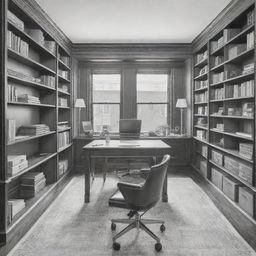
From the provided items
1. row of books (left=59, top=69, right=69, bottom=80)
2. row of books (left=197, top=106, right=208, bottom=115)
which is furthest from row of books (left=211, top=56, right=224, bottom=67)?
row of books (left=59, top=69, right=69, bottom=80)

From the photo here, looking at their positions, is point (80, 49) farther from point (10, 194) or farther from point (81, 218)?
point (81, 218)

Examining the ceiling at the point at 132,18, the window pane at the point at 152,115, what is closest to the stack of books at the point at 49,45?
the ceiling at the point at 132,18

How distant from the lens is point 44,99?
459 cm

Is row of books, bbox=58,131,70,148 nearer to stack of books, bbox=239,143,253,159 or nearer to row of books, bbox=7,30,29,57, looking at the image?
row of books, bbox=7,30,29,57

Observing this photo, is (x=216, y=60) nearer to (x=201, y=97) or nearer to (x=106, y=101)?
(x=201, y=97)

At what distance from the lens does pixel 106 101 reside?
6.60 m

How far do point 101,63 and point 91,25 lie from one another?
1823mm

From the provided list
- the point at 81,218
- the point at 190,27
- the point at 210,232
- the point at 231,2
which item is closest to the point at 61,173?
the point at 81,218

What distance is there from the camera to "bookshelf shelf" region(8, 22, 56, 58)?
3.12 m

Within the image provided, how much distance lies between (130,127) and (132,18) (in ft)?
7.52

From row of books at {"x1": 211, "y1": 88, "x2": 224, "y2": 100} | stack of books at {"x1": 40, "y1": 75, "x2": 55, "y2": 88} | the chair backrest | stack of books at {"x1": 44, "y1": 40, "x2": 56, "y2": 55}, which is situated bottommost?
the chair backrest

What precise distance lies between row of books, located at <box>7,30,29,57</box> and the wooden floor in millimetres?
2175

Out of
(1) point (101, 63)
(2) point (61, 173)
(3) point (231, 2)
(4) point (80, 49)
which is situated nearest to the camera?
(3) point (231, 2)

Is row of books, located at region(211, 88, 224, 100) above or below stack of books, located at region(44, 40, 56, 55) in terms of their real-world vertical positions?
below
